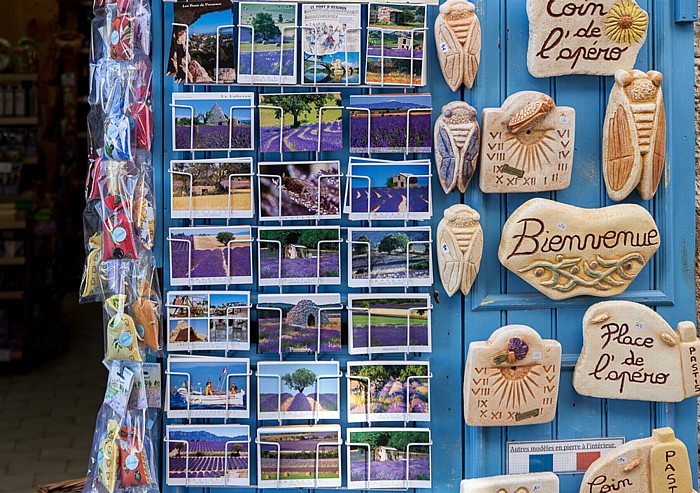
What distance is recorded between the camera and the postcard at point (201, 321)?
2252 mm

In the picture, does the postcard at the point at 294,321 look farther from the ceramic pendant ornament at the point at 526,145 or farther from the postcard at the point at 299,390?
the ceramic pendant ornament at the point at 526,145

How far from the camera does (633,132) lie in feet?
7.41

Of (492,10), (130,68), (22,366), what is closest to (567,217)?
(492,10)

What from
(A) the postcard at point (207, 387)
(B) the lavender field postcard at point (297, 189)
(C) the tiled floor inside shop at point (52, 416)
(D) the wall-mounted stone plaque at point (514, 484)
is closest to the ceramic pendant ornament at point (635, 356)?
(D) the wall-mounted stone plaque at point (514, 484)

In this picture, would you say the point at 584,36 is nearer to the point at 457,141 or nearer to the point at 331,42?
the point at 457,141

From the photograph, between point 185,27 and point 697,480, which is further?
point 697,480

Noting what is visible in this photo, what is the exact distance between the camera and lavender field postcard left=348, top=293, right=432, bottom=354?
2.27m

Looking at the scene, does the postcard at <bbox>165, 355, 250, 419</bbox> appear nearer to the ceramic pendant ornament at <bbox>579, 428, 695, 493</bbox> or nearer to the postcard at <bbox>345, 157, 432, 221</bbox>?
the postcard at <bbox>345, 157, 432, 221</bbox>

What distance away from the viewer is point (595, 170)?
2324 mm

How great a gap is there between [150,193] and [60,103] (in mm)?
4302

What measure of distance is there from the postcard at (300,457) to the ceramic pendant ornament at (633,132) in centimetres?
104

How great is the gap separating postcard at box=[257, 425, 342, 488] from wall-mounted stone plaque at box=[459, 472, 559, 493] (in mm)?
369

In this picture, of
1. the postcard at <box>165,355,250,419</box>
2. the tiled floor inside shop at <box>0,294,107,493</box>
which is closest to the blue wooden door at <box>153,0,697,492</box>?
the postcard at <box>165,355,250,419</box>

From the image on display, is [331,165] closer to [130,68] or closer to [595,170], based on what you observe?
[130,68]
